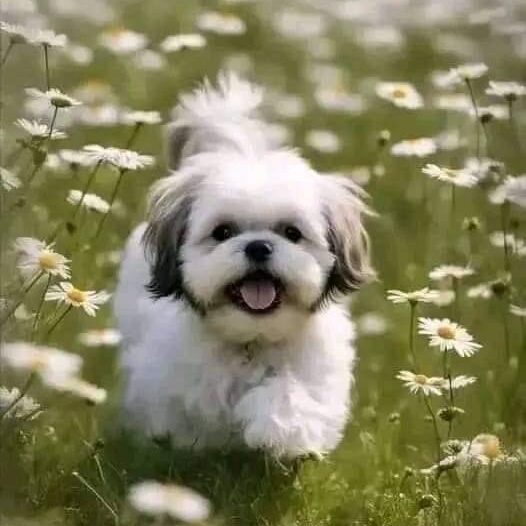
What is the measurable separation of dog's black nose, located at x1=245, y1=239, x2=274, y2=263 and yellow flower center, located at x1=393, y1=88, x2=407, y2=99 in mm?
949

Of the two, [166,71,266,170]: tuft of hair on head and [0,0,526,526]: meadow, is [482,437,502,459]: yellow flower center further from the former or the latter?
[166,71,266,170]: tuft of hair on head

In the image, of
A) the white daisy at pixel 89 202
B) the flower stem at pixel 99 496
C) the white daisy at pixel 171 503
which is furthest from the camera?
the white daisy at pixel 89 202

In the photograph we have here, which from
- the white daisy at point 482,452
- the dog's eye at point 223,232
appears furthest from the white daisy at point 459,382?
the dog's eye at point 223,232

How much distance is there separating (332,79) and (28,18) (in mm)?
1234

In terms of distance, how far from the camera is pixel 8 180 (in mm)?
2248

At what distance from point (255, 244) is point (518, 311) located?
761 mm

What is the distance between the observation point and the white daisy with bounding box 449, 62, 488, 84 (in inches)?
108

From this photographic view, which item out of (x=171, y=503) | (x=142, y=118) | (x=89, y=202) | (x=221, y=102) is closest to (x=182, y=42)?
(x=221, y=102)

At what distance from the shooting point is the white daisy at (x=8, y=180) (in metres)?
2.23

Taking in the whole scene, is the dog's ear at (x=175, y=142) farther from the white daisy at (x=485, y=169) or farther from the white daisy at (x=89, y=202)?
the white daisy at (x=485, y=169)

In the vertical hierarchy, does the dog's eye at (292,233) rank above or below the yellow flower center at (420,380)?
above

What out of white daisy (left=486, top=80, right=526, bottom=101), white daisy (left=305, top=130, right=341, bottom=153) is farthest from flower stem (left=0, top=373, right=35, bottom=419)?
white daisy (left=305, top=130, right=341, bottom=153)

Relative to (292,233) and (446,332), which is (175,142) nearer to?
(292,233)

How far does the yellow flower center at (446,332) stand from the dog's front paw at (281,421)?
0.86 feet
